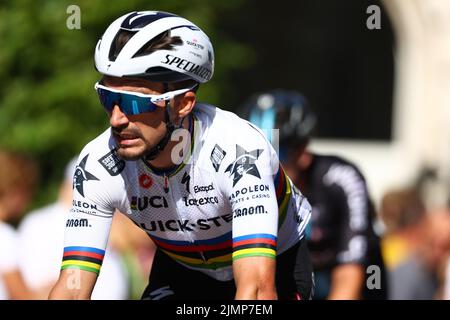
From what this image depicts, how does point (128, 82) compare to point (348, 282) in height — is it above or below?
above

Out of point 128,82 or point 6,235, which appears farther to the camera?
point 6,235

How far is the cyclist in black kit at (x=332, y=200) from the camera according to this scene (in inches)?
298

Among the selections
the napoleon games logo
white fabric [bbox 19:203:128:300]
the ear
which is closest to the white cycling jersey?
the napoleon games logo

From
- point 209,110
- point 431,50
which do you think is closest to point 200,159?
point 209,110

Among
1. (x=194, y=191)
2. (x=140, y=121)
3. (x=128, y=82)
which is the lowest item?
(x=194, y=191)

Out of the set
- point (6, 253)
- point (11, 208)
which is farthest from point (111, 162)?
point (11, 208)

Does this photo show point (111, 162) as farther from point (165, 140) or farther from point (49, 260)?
point (49, 260)

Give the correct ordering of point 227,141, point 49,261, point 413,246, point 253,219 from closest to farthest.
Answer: point 253,219 < point 227,141 < point 49,261 < point 413,246

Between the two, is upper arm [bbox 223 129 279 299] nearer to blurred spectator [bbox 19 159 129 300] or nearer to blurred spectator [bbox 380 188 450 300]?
blurred spectator [bbox 19 159 129 300]

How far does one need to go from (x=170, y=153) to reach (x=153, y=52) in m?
0.53

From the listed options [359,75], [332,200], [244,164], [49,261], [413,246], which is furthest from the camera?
[359,75]

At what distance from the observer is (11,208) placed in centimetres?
800

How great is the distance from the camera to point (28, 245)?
323 inches
